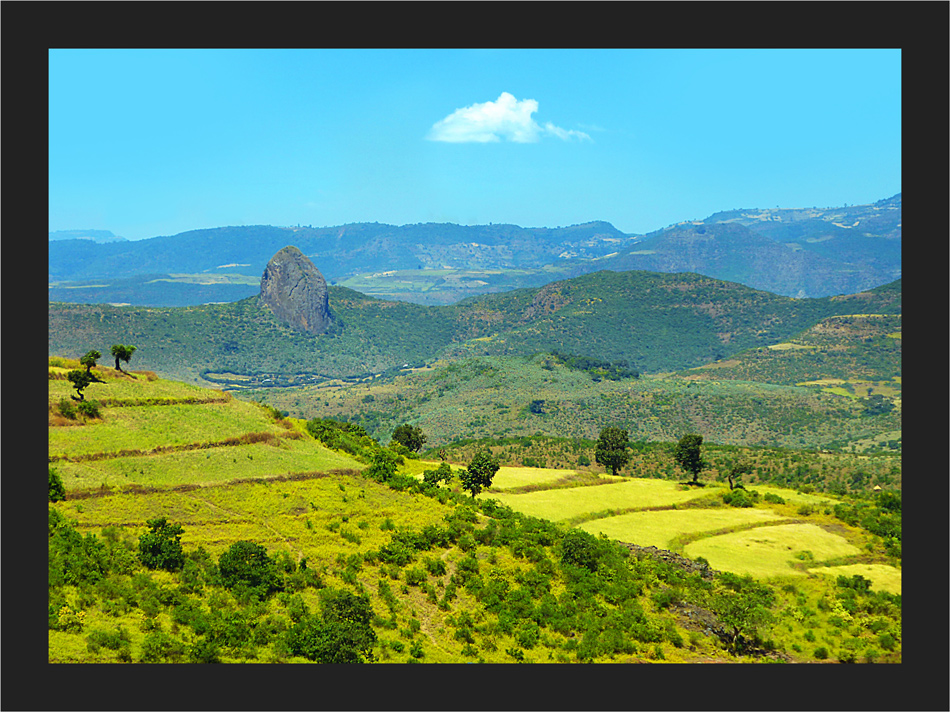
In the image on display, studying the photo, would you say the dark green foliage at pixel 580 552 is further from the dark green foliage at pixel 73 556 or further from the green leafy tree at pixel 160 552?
the dark green foliage at pixel 73 556

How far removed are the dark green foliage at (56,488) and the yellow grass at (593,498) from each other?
30.3m

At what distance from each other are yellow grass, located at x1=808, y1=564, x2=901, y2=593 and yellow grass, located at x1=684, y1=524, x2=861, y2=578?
5.62ft

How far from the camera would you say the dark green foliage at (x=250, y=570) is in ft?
114

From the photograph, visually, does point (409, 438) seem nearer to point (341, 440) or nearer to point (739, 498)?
point (341, 440)

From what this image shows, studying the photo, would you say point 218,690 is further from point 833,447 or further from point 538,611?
point 833,447

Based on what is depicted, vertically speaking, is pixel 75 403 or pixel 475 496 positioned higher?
pixel 75 403

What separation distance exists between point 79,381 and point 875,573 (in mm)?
52697

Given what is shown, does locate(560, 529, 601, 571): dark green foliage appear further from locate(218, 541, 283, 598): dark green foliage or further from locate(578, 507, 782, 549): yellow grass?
locate(218, 541, 283, 598): dark green foliage

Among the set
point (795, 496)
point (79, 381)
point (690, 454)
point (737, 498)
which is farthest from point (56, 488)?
point (795, 496)

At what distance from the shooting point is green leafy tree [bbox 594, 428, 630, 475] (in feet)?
277

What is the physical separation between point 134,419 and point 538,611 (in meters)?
30.8
